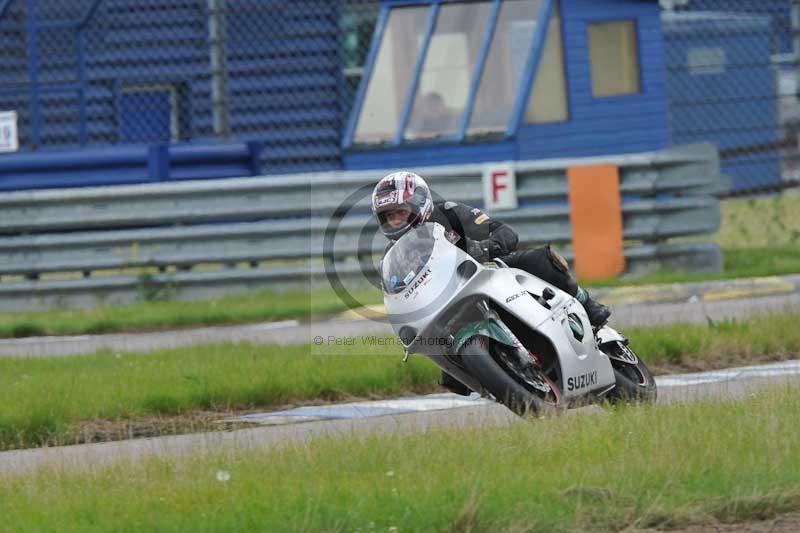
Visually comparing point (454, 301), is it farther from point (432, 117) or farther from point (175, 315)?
point (432, 117)

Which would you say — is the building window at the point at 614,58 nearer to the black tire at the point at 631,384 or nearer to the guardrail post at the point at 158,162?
the guardrail post at the point at 158,162

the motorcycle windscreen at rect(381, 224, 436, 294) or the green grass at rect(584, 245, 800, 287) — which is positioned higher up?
the green grass at rect(584, 245, 800, 287)

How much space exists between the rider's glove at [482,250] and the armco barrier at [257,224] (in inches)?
256

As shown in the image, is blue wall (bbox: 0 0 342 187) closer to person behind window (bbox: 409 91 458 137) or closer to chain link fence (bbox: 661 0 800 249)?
person behind window (bbox: 409 91 458 137)

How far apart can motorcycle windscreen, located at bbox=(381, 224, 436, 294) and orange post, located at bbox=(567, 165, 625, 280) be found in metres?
6.84

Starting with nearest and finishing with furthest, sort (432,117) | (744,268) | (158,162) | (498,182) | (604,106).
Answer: (498,182), (744,268), (158,162), (432,117), (604,106)

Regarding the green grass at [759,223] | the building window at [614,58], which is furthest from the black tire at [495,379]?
the building window at [614,58]

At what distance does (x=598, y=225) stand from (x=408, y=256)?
7081 mm

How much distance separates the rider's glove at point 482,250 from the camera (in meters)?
7.02

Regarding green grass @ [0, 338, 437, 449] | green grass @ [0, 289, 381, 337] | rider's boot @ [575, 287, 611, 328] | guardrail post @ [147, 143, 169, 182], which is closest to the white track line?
green grass @ [0, 338, 437, 449]

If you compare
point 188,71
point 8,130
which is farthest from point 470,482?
point 188,71

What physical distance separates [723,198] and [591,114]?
5.95 feet

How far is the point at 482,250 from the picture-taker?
702 cm

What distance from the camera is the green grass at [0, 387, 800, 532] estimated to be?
5086mm
